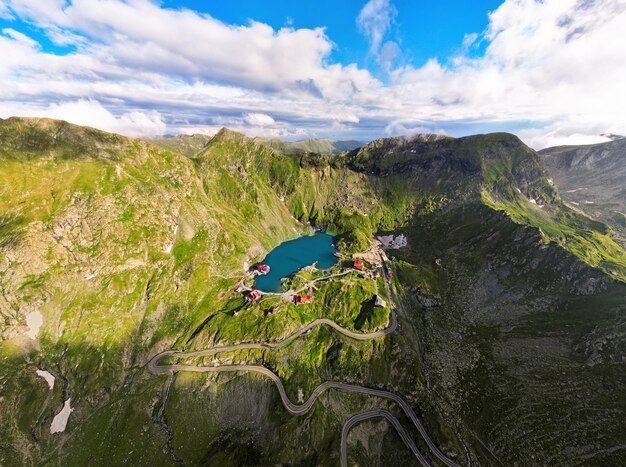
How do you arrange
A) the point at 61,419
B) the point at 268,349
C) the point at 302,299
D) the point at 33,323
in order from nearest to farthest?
the point at 61,419 < the point at 268,349 < the point at 33,323 < the point at 302,299

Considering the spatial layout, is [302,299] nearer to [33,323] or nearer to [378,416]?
[378,416]

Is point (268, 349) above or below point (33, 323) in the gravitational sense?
above

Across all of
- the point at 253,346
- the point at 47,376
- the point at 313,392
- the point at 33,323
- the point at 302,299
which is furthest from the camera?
the point at 302,299

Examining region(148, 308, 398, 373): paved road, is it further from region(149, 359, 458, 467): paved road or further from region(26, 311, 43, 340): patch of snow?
region(26, 311, 43, 340): patch of snow

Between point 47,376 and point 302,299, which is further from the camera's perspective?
point 302,299

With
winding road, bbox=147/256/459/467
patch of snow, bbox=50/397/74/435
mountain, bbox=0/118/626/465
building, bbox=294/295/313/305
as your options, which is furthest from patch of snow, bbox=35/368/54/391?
building, bbox=294/295/313/305

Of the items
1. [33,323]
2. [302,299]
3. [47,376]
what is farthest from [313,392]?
[33,323]

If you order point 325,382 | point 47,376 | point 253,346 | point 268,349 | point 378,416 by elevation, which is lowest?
point 47,376

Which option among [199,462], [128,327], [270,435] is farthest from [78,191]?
[270,435]
